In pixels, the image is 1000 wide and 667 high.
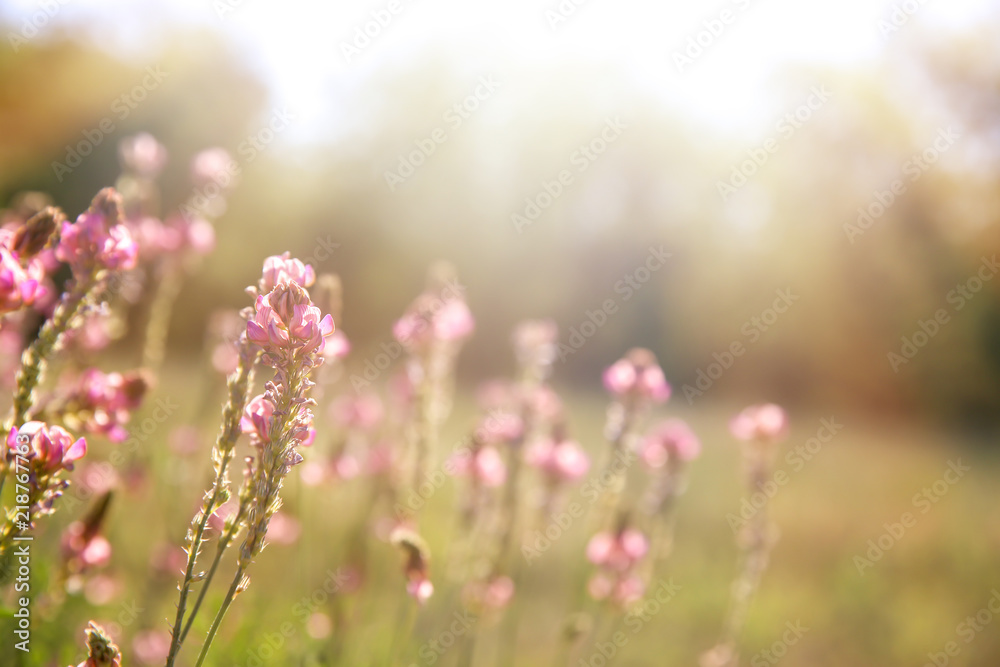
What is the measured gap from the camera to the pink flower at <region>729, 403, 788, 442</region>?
2699 mm

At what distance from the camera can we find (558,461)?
261 cm

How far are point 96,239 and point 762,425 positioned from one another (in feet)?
7.29

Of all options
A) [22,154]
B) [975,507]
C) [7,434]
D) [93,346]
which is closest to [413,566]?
[7,434]

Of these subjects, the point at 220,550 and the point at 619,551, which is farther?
the point at 619,551

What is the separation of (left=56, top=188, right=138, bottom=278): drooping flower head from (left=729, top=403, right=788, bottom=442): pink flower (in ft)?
6.88

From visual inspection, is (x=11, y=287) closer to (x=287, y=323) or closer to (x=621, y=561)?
(x=287, y=323)

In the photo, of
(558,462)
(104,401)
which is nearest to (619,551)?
(558,462)

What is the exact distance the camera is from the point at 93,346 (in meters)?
2.44

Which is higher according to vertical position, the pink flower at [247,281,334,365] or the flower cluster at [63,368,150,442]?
the pink flower at [247,281,334,365]

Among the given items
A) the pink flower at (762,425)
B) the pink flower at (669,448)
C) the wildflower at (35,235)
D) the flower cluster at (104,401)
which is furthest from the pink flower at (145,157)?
the pink flower at (762,425)

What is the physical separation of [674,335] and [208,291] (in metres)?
9.69

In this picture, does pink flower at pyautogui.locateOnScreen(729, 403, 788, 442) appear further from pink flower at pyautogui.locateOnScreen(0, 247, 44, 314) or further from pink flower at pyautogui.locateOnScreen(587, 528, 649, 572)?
pink flower at pyautogui.locateOnScreen(0, 247, 44, 314)

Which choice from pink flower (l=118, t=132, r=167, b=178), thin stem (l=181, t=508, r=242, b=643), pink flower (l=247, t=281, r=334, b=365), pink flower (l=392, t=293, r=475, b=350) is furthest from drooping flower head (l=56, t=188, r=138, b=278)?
pink flower (l=118, t=132, r=167, b=178)

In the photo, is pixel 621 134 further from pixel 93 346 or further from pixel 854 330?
pixel 93 346
